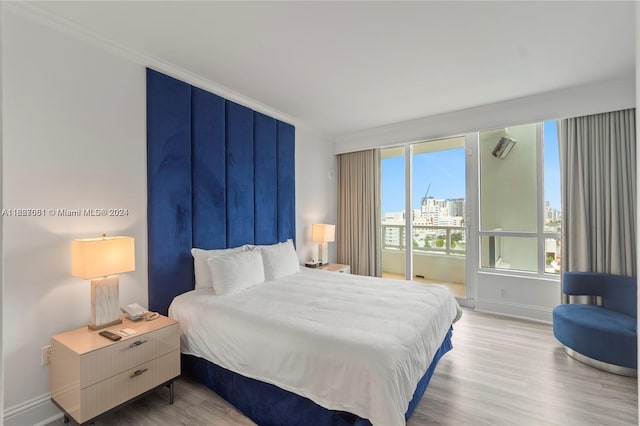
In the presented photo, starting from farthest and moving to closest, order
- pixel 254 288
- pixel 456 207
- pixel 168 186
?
pixel 456 207 < pixel 254 288 < pixel 168 186

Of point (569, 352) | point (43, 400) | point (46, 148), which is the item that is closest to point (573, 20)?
point (569, 352)

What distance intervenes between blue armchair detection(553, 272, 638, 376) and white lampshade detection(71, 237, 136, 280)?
150 inches

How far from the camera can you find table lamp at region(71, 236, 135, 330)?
2100mm

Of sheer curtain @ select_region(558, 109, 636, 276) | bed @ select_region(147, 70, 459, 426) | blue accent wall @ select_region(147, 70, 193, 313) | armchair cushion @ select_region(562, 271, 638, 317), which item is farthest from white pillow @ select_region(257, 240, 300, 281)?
sheer curtain @ select_region(558, 109, 636, 276)

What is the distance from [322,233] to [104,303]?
2.85 meters

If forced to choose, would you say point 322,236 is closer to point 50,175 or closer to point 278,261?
point 278,261

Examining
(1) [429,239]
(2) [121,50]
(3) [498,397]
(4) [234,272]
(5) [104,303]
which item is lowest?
(3) [498,397]

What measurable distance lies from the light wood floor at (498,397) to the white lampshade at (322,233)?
222 cm

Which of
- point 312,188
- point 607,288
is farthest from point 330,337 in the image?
point 312,188

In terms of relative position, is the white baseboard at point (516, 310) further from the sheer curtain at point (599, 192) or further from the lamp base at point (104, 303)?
the lamp base at point (104, 303)

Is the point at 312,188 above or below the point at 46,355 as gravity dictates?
above

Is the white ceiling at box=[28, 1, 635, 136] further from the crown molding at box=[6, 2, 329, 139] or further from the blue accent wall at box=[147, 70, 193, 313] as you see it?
the blue accent wall at box=[147, 70, 193, 313]

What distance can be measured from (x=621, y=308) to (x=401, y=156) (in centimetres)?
313

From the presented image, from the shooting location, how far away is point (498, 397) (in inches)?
91.9
